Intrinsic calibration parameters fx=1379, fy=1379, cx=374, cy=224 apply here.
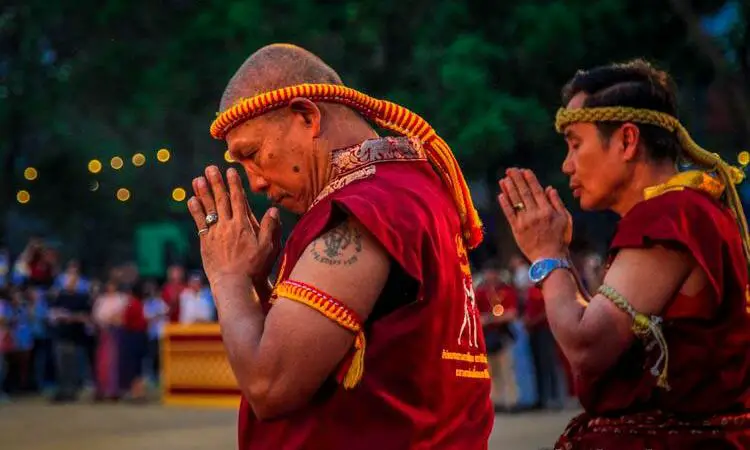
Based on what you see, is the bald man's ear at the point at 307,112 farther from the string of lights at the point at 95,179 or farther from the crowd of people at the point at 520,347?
the string of lights at the point at 95,179

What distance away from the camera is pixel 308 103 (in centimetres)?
331

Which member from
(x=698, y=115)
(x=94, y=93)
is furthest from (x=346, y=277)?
(x=94, y=93)

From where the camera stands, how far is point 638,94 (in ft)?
13.5

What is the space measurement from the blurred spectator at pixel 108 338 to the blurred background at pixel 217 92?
114 mm

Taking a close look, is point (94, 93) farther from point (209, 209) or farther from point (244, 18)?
point (209, 209)

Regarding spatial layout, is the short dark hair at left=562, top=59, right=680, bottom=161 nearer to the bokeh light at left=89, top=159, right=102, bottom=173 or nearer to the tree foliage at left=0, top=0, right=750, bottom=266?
the tree foliage at left=0, top=0, right=750, bottom=266

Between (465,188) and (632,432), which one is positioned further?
(632,432)

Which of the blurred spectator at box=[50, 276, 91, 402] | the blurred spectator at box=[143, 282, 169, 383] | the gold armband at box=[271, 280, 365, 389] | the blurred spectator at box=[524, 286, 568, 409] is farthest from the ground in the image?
the gold armband at box=[271, 280, 365, 389]

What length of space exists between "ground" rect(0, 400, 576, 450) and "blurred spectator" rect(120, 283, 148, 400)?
3.01 feet

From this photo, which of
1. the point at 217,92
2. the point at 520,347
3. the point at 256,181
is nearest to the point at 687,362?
the point at 256,181

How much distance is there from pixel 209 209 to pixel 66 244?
35464 mm

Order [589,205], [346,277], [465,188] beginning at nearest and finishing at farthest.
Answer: [346,277]
[465,188]
[589,205]

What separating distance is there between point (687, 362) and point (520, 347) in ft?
43.4

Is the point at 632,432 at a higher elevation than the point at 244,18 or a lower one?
lower
